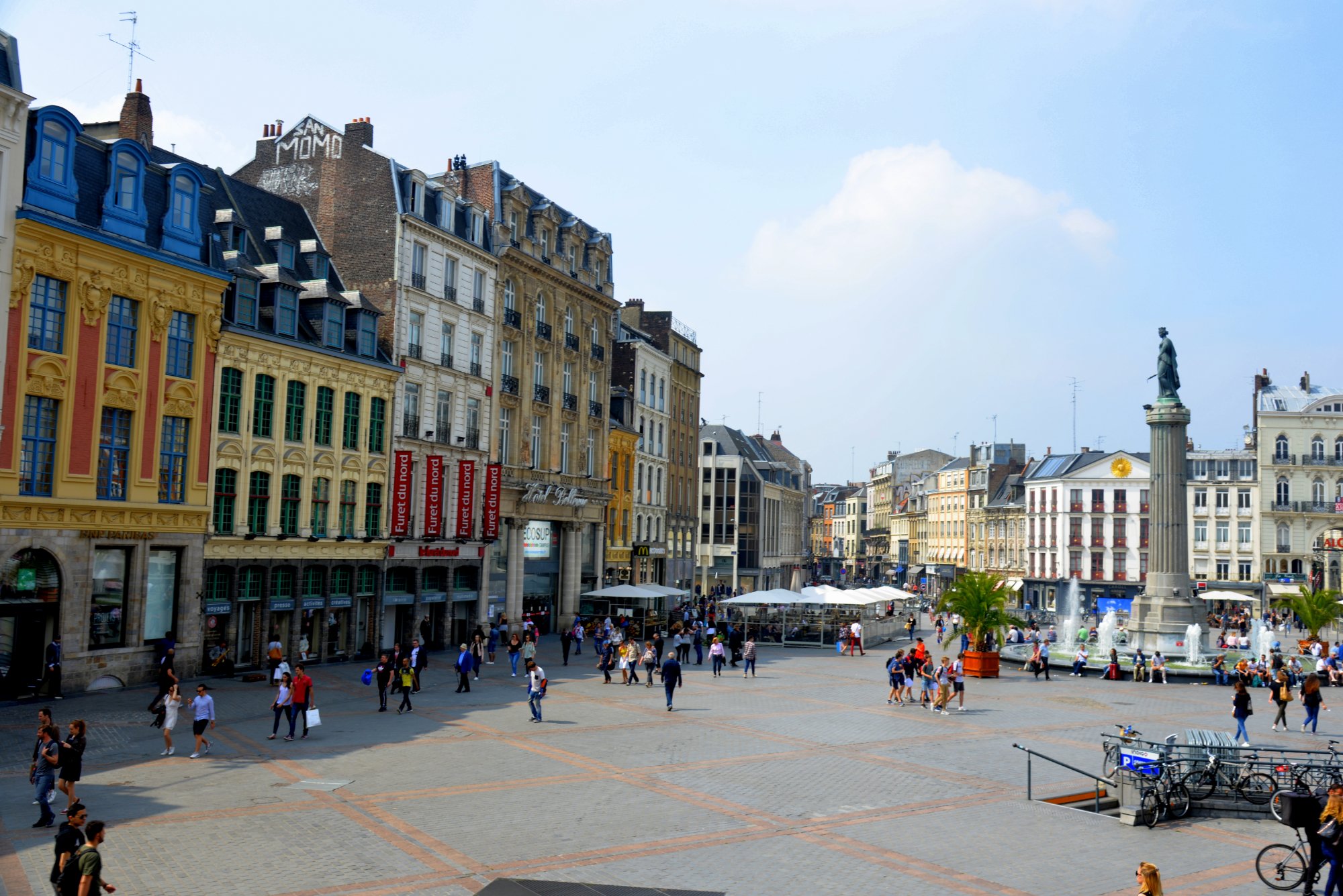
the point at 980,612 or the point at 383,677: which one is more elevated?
the point at 980,612

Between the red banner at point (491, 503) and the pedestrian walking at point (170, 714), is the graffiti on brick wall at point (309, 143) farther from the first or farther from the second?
the pedestrian walking at point (170, 714)

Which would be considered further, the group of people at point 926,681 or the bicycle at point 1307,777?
the group of people at point 926,681

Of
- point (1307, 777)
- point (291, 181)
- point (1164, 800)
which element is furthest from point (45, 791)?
point (291, 181)

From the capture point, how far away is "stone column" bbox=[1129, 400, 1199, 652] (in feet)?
155

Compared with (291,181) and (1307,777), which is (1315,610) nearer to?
(1307,777)

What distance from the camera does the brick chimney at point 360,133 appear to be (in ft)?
150

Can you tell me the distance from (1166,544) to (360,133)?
37.9 meters

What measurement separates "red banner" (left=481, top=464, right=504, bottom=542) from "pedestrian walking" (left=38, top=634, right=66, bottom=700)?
2093 cm

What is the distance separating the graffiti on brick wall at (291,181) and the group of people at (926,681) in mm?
30551

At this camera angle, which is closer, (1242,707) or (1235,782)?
(1235,782)

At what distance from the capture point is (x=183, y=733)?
23375 millimetres

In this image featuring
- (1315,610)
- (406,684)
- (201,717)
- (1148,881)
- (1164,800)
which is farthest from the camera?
(1315,610)

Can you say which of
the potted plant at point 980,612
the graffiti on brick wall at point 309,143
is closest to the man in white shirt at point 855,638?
the potted plant at point 980,612

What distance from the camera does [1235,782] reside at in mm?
18266
